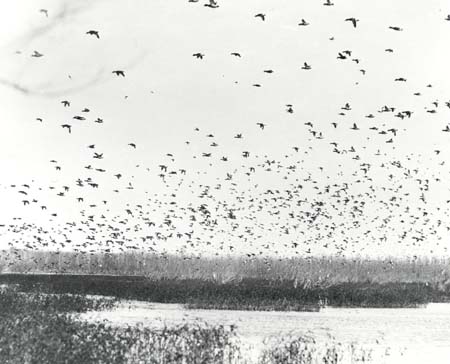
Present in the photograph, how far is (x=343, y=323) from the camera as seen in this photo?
26.6 metres

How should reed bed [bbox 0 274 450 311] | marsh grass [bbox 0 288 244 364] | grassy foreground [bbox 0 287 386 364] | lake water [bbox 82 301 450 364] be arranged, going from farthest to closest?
reed bed [bbox 0 274 450 311] → lake water [bbox 82 301 450 364] → grassy foreground [bbox 0 287 386 364] → marsh grass [bbox 0 288 244 364]

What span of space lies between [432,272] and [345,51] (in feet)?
106

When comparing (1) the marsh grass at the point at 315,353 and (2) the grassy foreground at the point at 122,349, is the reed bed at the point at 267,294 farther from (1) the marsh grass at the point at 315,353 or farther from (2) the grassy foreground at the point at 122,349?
(2) the grassy foreground at the point at 122,349

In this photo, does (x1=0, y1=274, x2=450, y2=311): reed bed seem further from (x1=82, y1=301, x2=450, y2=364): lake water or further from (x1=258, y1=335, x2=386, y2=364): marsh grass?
(x1=258, y1=335, x2=386, y2=364): marsh grass

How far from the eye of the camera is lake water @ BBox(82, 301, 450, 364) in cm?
2075

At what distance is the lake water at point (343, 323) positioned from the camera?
20.8 meters

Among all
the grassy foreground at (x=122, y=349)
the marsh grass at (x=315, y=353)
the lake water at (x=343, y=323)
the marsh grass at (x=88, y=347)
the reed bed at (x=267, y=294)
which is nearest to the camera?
the marsh grass at (x=88, y=347)

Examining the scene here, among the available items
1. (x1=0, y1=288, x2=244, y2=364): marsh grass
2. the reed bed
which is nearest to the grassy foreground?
(x1=0, y1=288, x2=244, y2=364): marsh grass

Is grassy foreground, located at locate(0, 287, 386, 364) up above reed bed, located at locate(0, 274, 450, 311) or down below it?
above

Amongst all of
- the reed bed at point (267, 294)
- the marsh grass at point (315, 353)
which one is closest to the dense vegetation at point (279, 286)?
the reed bed at point (267, 294)

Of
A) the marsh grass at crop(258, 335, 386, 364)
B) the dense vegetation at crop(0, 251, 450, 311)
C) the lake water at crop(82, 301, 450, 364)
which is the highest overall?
the marsh grass at crop(258, 335, 386, 364)

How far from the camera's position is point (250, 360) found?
1734 cm

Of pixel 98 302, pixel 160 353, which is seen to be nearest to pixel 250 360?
pixel 160 353

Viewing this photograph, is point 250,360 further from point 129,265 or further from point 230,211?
point 129,265
